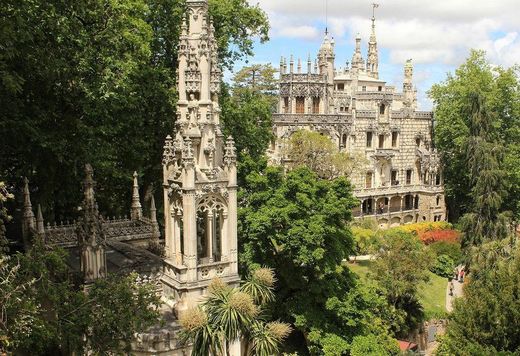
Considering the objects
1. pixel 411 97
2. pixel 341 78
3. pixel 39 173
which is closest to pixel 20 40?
pixel 39 173

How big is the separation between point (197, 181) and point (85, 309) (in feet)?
16.0

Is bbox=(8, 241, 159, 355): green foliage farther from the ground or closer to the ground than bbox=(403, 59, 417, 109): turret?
closer to the ground

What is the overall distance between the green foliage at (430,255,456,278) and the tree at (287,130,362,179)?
32.9 feet

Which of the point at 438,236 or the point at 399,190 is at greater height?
the point at 399,190

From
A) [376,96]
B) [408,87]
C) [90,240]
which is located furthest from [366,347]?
[408,87]

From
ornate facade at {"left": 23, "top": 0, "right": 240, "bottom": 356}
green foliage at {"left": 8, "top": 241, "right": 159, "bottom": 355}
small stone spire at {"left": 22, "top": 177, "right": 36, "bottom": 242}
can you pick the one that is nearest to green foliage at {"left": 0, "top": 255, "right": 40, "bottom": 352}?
green foliage at {"left": 8, "top": 241, "right": 159, "bottom": 355}

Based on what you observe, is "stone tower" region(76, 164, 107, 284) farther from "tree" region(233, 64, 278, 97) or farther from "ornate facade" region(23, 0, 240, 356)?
"tree" region(233, 64, 278, 97)

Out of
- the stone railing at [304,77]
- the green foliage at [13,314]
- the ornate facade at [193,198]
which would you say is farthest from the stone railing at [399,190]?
the green foliage at [13,314]

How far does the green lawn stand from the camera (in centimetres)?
2714

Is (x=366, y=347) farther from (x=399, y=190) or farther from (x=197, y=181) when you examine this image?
(x=399, y=190)

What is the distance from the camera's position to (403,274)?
2478 centimetres

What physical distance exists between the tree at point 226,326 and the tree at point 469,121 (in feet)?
103

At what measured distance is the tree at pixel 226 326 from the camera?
471 inches

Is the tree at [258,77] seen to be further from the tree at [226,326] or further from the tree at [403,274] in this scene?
the tree at [226,326]
